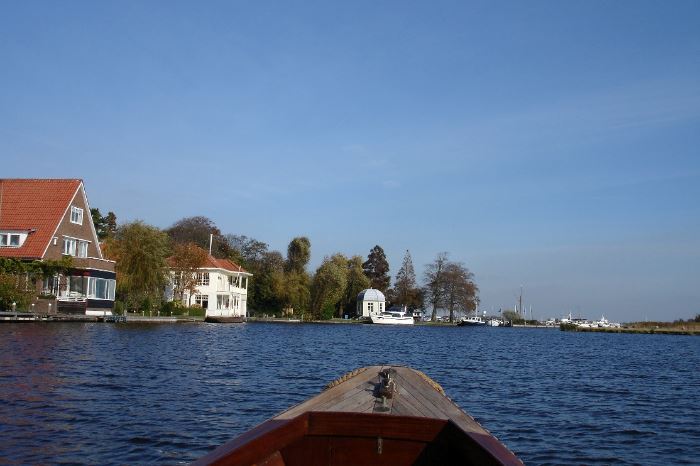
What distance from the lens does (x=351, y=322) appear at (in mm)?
93688

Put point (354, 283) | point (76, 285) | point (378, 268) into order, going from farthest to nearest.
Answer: point (378, 268)
point (354, 283)
point (76, 285)

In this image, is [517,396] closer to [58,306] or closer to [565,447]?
[565,447]

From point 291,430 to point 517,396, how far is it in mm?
13617

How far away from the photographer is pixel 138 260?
52312mm

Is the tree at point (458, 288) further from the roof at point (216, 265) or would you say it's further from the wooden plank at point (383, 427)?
the wooden plank at point (383, 427)

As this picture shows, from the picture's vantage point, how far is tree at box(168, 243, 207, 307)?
64250mm

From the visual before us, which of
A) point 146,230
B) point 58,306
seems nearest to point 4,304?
point 58,306

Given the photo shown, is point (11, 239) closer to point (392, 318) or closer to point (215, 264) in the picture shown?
point (215, 264)

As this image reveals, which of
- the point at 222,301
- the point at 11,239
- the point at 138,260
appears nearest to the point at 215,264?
the point at 222,301

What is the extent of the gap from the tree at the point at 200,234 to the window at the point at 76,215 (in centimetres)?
4038

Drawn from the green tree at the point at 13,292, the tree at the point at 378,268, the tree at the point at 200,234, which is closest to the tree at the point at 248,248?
→ the tree at the point at 200,234

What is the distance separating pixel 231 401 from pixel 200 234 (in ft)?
265

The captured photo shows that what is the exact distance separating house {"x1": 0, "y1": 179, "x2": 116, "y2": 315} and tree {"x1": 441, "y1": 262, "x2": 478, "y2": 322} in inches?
2607

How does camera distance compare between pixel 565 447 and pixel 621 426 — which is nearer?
pixel 565 447
